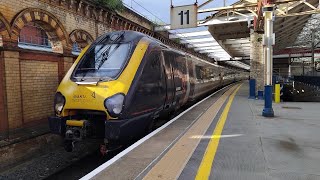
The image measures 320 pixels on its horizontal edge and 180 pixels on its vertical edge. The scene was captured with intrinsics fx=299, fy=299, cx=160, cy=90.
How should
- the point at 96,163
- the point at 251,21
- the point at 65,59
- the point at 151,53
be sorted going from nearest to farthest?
the point at 151,53 → the point at 96,163 → the point at 65,59 → the point at 251,21

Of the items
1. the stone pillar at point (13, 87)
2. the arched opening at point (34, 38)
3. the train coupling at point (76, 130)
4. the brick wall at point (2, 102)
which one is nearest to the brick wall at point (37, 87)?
the stone pillar at point (13, 87)

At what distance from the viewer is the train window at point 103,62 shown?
6.36 metres

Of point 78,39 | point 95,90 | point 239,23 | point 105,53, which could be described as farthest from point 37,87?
point 239,23

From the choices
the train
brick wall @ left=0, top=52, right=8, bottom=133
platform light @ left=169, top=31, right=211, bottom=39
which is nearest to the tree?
brick wall @ left=0, top=52, right=8, bottom=133

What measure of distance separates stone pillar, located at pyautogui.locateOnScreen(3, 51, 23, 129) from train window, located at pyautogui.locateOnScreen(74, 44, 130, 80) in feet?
8.34

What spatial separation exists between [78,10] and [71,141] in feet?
21.1

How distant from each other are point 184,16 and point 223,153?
10188 mm

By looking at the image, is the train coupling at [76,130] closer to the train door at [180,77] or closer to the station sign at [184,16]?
the train door at [180,77]

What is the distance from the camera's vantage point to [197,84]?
40.9 feet

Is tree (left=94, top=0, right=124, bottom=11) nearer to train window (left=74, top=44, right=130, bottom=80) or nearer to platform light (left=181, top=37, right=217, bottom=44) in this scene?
train window (left=74, top=44, right=130, bottom=80)

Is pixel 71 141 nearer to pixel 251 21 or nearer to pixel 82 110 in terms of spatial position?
pixel 82 110

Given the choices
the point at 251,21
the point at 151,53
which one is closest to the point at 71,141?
the point at 151,53

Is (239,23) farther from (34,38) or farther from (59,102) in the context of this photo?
(59,102)

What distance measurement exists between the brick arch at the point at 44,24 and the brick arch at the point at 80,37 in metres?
0.43
